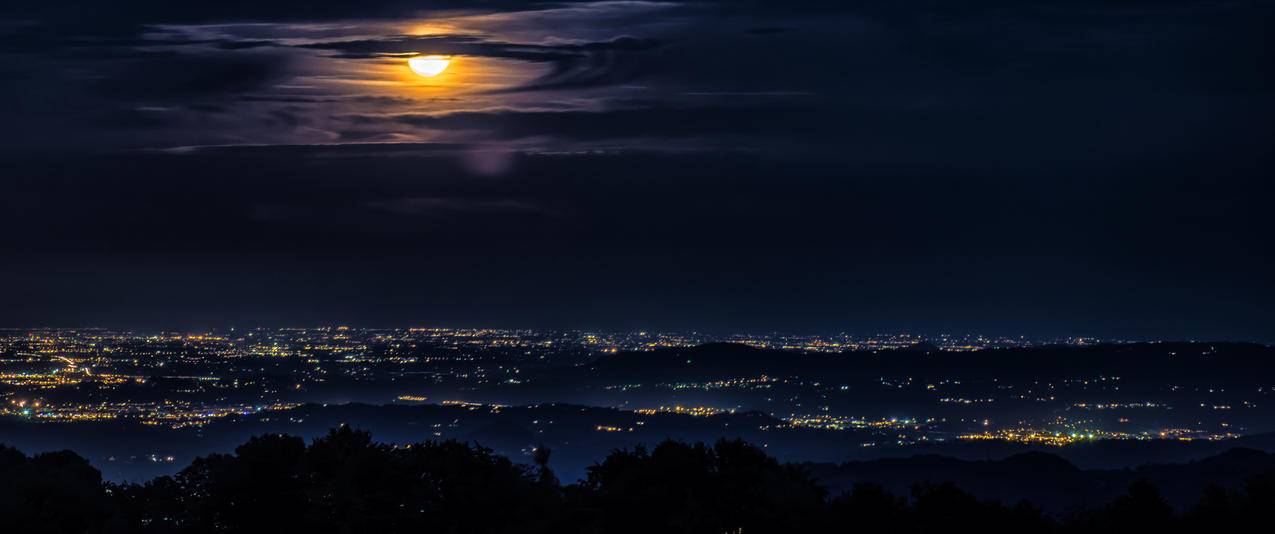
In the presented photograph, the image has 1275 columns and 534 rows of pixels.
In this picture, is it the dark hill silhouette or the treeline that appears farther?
the dark hill silhouette

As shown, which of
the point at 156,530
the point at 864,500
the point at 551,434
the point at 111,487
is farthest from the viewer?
the point at 551,434

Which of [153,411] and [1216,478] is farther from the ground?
[153,411]

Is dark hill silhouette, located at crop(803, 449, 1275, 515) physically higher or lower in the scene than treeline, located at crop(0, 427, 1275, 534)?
lower

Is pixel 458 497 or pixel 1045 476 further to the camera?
pixel 1045 476

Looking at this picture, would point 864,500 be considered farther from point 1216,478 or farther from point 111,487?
point 1216,478

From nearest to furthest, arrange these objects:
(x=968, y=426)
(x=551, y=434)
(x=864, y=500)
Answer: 1. (x=864, y=500)
2. (x=551, y=434)
3. (x=968, y=426)

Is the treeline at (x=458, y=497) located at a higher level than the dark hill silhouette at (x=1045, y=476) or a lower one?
higher

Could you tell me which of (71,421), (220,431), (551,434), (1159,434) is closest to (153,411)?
(71,421)

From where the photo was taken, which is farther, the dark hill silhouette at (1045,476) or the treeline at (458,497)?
the dark hill silhouette at (1045,476)
